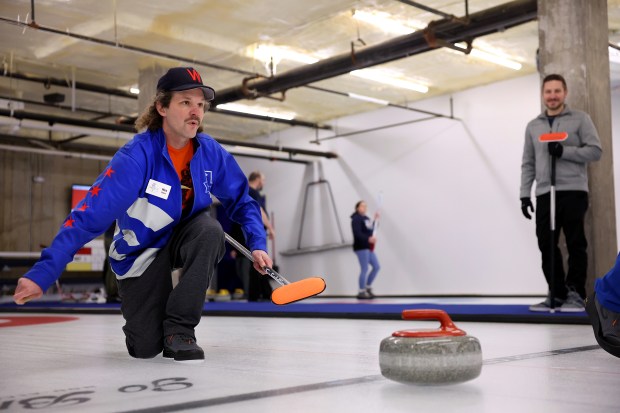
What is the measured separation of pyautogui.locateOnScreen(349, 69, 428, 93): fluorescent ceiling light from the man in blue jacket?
29.8 feet

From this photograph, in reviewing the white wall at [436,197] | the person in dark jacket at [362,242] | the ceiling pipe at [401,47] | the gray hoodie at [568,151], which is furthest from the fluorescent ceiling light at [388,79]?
the gray hoodie at [568,151]

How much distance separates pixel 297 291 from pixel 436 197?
37.8 feet

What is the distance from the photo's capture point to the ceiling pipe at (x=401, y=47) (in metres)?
7.90

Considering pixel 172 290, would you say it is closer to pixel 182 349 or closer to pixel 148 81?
pixel 182 349

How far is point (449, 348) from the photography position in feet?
5.39

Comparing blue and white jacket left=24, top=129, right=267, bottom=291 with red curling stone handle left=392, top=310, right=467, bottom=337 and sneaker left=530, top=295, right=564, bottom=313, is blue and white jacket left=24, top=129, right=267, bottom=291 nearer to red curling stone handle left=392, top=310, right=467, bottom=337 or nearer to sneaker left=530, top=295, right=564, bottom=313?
red curling stone handle left=392, top=310, right=467, bottom=337

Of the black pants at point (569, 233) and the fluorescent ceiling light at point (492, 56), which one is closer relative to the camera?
the black pants at point (569, 233)

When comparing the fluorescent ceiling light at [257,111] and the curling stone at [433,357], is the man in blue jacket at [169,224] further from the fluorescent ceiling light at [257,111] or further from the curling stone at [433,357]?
the fluorescent ceiling light at [257,111]

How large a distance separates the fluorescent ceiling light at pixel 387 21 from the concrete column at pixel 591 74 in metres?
3.77

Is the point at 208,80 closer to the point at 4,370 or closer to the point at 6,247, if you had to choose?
the point at 6,247

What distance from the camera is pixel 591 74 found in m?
5.49

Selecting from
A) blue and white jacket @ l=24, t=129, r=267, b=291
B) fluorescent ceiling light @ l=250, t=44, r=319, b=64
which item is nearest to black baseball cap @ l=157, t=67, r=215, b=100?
blue and white jacket @ l=24, t=129, r=267, b=291

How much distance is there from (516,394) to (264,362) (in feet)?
3.50

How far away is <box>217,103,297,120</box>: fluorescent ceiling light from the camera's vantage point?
1402 cm
